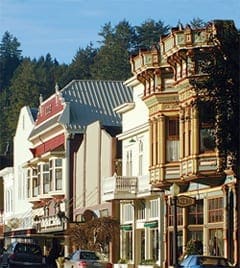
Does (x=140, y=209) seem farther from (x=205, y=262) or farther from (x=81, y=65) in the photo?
(x=81, y=65)

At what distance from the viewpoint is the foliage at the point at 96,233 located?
56062 millimetres

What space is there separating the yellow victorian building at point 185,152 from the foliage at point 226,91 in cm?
1002

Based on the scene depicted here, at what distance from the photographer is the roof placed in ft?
227

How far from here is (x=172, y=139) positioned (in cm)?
4838

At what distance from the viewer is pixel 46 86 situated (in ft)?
480

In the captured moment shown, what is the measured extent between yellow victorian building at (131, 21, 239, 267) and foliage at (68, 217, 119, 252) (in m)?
6.29

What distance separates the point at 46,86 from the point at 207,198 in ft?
336

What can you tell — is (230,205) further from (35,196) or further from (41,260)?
(35,196)

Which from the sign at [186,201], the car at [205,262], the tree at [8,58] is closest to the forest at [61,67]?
the tree at [8,58]

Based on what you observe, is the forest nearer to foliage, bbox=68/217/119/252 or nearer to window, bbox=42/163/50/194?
window, bbox=42/163/50/194

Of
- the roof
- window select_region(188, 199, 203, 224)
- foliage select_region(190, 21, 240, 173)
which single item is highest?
the roof

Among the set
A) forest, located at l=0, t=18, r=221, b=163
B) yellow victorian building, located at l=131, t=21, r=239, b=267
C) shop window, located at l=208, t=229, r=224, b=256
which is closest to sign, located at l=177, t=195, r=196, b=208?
yellow victorian building, located at l=131, t=21, r=239, b=267

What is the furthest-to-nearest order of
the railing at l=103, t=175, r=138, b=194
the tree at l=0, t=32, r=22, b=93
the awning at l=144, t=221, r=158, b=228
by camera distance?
the tree at l=0, t=32, r=22, b=93
the railing at l=103, t=175, r=138, b=194
the awning at l=144, t=221, r=158, b=228

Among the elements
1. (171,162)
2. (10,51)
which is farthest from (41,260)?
(10,51)
